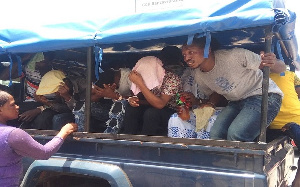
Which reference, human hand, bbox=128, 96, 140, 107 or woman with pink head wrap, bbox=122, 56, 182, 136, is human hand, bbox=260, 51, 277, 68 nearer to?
woman with pink head wrap, bbox=122, 56, 182, 136

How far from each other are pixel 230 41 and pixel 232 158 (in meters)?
1.61

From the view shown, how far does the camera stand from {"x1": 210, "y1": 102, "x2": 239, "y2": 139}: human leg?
258cm

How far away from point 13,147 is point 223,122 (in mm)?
1678

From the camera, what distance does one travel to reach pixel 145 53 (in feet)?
12.9

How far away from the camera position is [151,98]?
9.21ft

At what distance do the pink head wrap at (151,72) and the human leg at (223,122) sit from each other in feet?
2.10

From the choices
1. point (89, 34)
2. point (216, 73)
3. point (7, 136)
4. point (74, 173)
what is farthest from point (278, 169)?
point (7, 136)

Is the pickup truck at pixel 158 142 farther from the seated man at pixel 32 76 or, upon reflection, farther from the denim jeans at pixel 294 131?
the seated man at pixel 32 76

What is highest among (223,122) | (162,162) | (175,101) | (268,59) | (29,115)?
(268,59)

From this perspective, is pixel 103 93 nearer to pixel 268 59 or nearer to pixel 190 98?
pixel 190 98

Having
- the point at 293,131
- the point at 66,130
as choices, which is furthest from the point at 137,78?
the point at 293,131

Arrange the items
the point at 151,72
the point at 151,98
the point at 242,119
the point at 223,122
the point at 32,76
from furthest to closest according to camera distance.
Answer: the point at 32,76 < the point at 151,72 < the point at 151,98 < the point at 223,122 < the point at 242,119

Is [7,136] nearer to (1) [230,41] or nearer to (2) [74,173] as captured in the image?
(2) [74,173]

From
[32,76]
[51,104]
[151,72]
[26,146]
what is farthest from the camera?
[32,76]
